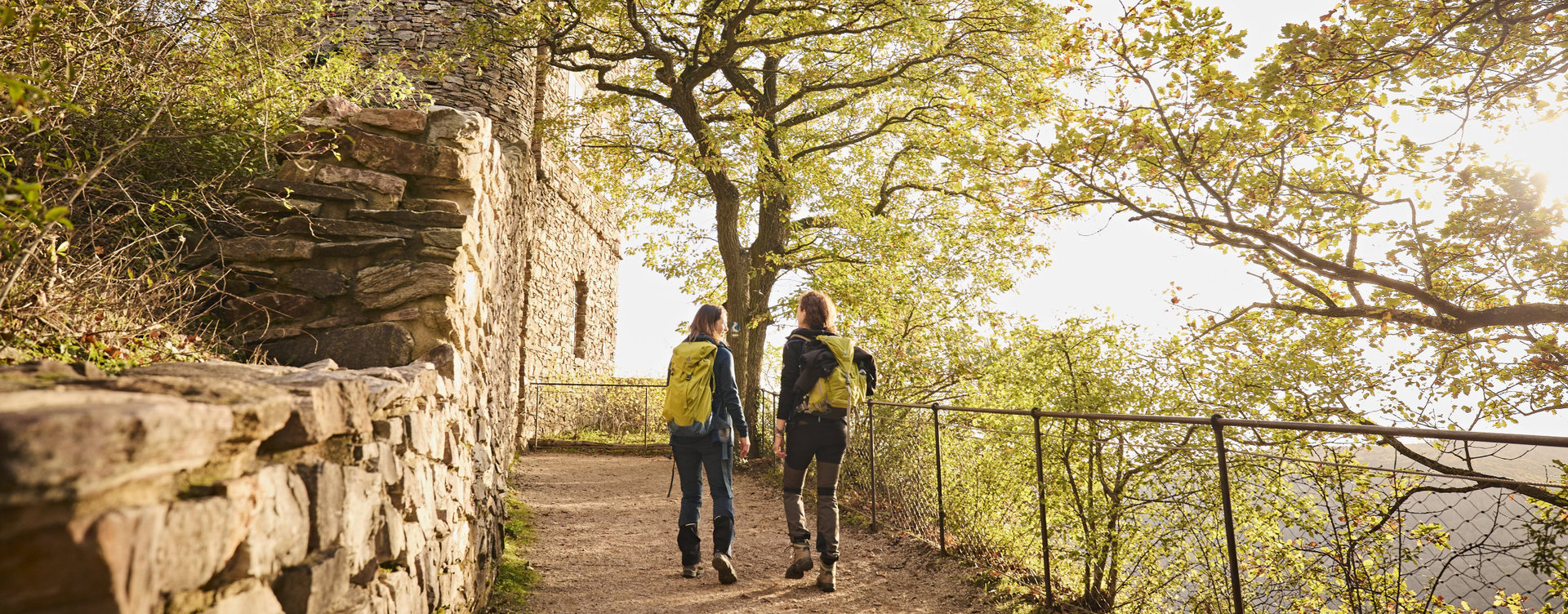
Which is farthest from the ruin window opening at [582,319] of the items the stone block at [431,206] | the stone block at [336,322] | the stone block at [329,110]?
the stone block at [336,322]

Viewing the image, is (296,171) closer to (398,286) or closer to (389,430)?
(398,286)

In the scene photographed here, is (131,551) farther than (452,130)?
No

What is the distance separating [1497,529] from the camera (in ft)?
10.6

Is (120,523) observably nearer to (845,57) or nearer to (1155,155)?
(1155,155)

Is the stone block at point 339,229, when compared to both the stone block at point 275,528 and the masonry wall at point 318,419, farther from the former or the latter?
the stone block at point 275,528

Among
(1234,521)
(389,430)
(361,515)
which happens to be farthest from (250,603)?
(1234,521)

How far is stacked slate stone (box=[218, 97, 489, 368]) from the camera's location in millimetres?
3469

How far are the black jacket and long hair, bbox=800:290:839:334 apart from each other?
0.04 meters

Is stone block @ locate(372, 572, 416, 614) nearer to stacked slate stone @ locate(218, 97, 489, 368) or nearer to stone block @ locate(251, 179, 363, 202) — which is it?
stacked slate stone @ locate(218, 97, 489, 368)

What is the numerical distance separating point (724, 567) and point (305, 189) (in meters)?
3.07

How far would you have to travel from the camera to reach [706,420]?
4.62 m

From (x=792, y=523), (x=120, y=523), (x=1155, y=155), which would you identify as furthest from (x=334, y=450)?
(x=1155, y=155)

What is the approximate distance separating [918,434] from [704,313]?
2.62 m

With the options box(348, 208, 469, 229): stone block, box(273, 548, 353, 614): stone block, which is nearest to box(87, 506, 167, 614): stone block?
box(273, 548, 353, 614): stone block
